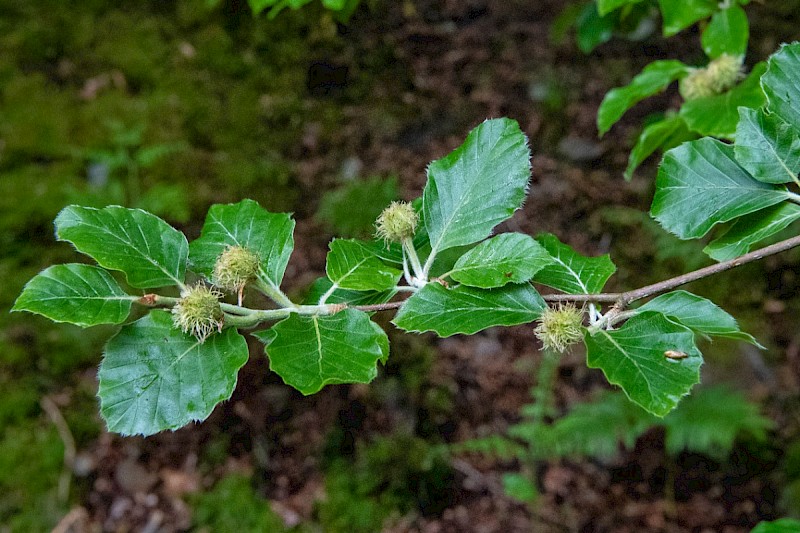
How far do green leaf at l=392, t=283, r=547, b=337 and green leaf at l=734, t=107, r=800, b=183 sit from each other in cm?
35

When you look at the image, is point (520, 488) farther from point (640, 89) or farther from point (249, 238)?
point (249, 238)

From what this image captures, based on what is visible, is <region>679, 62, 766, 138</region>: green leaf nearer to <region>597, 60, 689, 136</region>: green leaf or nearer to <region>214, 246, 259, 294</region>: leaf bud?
<region>597, 60, 689, 136</region>: green leaf

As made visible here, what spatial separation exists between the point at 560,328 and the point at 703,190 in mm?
306

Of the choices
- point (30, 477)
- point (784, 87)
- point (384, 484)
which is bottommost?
point (384, 484)

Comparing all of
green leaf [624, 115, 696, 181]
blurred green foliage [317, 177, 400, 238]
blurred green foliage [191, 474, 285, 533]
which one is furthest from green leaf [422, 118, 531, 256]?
blurred green foliage [317, 177, 400, 238]

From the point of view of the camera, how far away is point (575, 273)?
0.93m

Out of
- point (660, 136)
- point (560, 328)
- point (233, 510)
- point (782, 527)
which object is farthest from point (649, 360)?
point (233, 510)

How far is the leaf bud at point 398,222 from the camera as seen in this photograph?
875 millimetres

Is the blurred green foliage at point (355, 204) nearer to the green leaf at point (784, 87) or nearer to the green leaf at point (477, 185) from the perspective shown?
the green leaf at point (477, 185)

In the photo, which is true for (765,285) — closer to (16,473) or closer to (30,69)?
(16,473)

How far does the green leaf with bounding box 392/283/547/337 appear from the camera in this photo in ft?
2.54

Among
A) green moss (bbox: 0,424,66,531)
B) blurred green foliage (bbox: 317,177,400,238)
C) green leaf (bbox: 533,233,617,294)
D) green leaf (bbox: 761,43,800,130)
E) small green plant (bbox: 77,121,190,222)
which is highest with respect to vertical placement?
green leaf (bbox: 761,43,800,130)

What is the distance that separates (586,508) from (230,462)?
1.53 m

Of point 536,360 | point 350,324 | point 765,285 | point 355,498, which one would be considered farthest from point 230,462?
point 765,285
